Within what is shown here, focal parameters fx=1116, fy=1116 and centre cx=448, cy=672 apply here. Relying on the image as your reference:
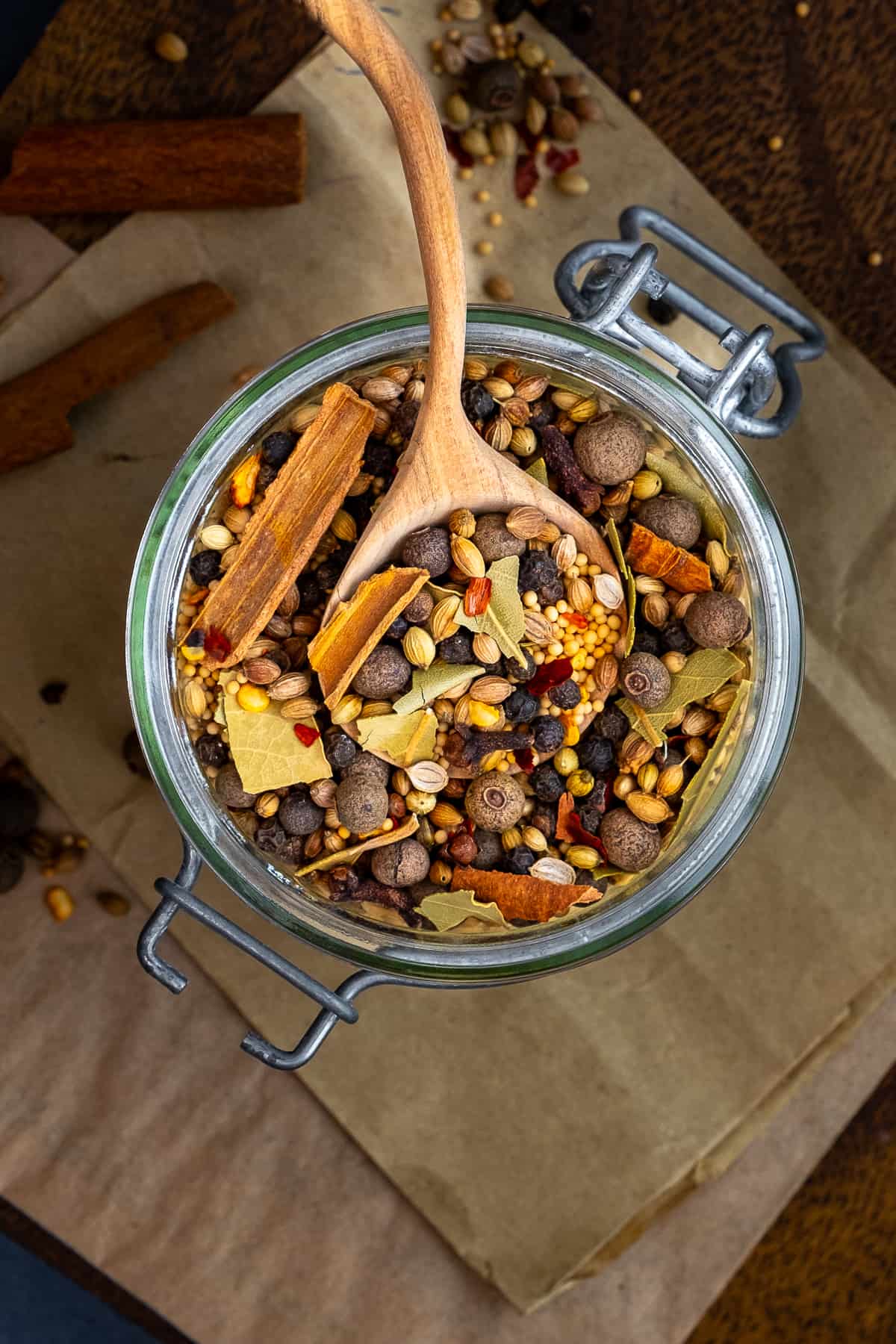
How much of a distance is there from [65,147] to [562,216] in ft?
1.38

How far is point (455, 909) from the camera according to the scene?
2.41 ft

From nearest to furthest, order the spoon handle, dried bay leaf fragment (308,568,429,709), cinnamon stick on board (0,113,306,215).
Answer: the spoon handle, dried bay leaf fragment (308,568,429,709), cinnamon stick on board (0,113,306,215)

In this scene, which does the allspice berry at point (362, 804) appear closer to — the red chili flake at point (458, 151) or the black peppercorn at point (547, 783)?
the black peppercorn at point (547, 783)

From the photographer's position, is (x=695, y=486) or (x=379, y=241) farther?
(x=379, y=241)

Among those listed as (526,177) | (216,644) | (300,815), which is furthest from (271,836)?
(526,177)

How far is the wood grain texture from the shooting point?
3.33 ft

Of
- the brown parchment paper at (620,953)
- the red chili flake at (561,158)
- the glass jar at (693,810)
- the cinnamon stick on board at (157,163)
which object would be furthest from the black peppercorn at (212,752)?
the red chili flake at (561,158)

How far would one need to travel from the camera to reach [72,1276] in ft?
3.32

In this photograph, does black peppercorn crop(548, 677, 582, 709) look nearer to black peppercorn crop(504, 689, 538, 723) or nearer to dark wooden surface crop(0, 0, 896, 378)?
black peppercorn crop(504, 689, 538, 723)

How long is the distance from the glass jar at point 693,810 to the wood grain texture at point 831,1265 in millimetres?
418

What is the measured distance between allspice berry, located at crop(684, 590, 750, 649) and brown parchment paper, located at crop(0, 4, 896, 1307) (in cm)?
26

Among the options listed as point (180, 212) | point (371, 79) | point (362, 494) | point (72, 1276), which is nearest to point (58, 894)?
point (72, 1276)

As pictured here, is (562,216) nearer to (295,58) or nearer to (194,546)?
(295,58)

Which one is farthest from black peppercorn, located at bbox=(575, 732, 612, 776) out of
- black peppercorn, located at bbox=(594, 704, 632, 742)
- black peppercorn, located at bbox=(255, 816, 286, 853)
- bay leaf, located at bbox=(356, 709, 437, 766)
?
black peppercorn, located at bbox=(255, 816, 286, 853)
